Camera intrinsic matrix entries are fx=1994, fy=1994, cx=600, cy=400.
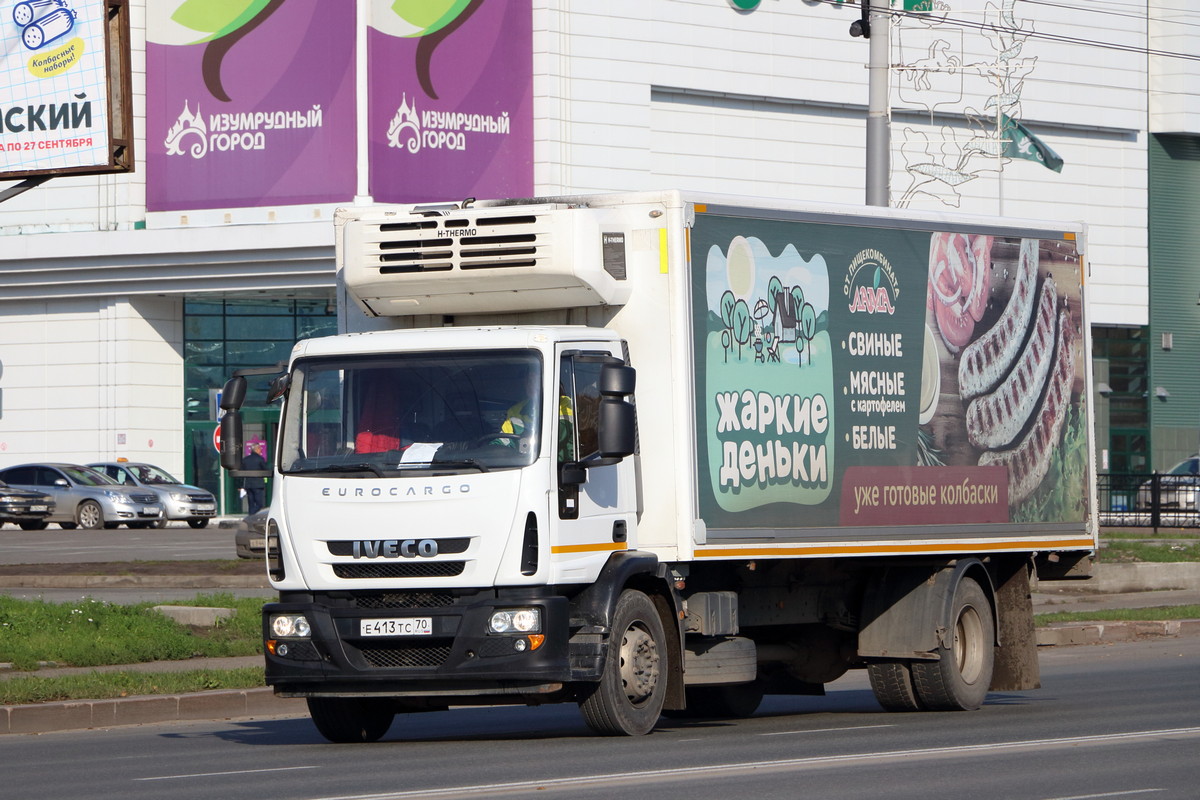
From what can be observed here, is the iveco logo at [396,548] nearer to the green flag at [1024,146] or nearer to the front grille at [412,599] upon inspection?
the front grille at [412,599]

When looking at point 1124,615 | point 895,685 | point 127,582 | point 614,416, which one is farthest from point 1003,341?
point 127,582

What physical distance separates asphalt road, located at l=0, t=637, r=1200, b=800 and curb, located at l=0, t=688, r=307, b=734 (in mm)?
195

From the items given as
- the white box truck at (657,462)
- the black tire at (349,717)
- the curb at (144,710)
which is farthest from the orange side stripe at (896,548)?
the curb at (144,710)

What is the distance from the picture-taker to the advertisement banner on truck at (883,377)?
12.7 m

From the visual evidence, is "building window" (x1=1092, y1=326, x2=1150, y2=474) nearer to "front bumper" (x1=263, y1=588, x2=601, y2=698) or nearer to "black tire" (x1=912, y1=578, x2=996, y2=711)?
"black tire" (x1=912, y1=578, x2=996, y2=711)

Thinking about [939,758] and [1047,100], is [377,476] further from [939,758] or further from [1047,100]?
[1047,100]

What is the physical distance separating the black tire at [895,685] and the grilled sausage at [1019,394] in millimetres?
1721

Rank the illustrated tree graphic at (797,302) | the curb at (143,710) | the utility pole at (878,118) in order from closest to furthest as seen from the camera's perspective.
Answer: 1. the illustrated tree graphic at (797,302)
2. the curb at (143,710)
3. the utility pole at (878,118)

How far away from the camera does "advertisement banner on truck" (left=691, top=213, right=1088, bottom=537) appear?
1266 centimetres

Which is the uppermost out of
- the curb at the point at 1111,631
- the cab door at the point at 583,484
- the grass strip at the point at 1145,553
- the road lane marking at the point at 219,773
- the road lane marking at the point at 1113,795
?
the cab door at the point at 583,484

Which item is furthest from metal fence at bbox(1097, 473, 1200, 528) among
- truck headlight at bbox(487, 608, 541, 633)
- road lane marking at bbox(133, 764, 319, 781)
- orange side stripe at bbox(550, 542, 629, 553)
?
road lane marking at bbox(133, 764, 319, 781)

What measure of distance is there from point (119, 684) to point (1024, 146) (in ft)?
158

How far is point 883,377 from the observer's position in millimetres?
13797

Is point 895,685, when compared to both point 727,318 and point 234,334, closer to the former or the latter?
point 727,318
